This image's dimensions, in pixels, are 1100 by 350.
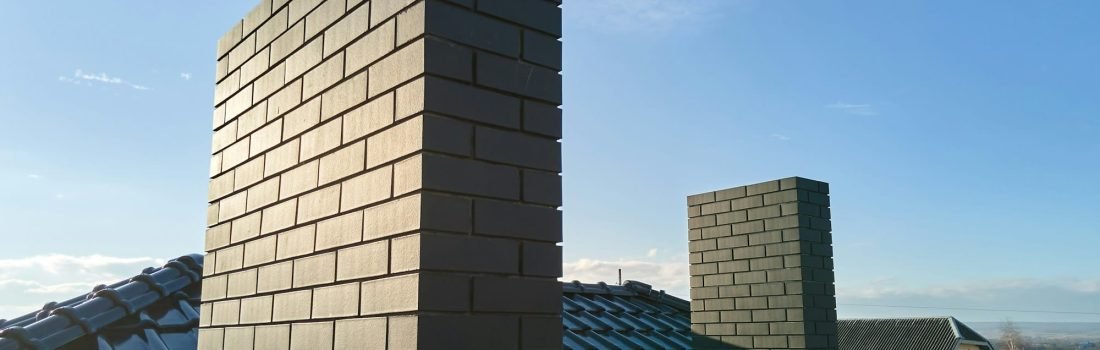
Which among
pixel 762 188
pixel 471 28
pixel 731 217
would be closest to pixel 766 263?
pixel 731 217

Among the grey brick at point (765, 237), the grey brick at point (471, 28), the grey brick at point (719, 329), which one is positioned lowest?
the grey brick at point (719, 329)

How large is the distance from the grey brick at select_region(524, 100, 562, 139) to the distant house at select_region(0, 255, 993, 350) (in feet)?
4.39

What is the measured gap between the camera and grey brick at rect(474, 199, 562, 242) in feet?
9.73

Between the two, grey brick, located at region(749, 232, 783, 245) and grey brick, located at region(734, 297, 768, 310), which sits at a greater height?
grey brick, located at region(749, 232, 783, 245)

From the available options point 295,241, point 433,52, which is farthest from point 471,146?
point 295,241

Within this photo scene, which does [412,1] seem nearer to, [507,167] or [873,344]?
[507,167]

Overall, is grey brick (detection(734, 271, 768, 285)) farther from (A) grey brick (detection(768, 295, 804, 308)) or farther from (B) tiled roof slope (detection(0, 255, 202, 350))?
(B) tiled roof slope (detection(0, 255, 202, 350))

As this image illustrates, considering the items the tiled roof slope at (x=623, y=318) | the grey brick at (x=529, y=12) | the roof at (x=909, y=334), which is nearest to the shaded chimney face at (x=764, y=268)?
the tiled roof slope at (x=623, y=318)

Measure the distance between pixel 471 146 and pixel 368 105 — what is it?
457 mm

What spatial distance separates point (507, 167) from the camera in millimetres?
3080

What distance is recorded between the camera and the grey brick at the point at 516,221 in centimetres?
296

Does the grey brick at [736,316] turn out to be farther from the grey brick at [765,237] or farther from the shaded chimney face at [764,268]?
the grey brick at [765,237]

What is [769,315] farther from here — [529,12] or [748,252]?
[529,12]

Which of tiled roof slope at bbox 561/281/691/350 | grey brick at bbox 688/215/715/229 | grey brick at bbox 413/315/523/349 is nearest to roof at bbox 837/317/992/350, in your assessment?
tiled roof slope at bbox 561/281/691/350
